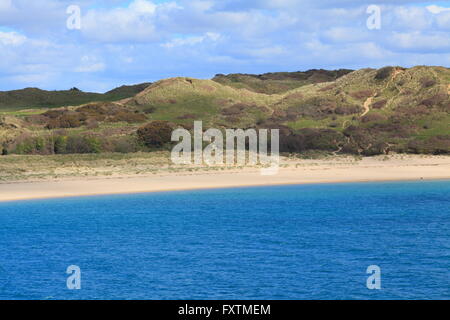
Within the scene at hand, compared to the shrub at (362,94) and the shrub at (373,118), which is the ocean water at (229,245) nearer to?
the shrub at (373,118)

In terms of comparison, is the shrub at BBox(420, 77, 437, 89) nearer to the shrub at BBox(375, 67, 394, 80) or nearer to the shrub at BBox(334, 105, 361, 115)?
the shrub at BBox(375, 67, 394, 80)

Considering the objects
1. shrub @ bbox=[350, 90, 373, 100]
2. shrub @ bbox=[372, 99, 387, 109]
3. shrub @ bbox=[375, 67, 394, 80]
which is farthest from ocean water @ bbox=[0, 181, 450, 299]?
shrub @ bbox=[375, 67, 394, 80]

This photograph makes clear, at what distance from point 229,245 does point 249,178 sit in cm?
2076

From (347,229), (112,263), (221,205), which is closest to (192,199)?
(221,205)

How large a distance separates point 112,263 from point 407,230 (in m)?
11.1

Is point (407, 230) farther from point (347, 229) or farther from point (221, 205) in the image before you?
point (221, 205)

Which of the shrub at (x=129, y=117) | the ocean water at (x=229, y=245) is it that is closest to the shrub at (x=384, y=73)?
the shrub at (x=129, y=117)

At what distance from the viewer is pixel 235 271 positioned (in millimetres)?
19578

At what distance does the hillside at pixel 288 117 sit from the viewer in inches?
2213

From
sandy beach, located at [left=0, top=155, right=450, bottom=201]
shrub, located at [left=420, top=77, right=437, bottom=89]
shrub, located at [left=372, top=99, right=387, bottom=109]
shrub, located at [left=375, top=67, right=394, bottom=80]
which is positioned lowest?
sandy beach, located at [left=0, top=155, right=450, bottom=201]

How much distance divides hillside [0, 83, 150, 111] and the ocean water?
73.4 meters

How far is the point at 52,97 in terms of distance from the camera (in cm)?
11225

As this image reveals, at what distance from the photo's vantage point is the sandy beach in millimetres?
38531

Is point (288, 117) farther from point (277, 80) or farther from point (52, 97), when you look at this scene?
point (52, 97)
